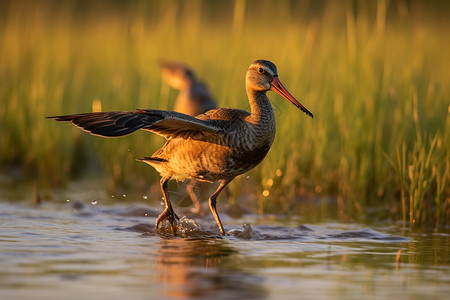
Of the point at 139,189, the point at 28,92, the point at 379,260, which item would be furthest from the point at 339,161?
the point at 28,92

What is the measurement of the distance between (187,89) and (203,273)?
6.26 metres

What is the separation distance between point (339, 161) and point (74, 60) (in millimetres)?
6540

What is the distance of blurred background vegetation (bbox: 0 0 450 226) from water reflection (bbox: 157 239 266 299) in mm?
2294

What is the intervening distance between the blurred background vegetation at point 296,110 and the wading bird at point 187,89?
0.22 m

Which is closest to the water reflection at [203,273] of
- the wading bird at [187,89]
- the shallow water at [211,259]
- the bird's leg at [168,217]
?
the shallow water at [211,259]

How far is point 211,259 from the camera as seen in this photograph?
5844mm

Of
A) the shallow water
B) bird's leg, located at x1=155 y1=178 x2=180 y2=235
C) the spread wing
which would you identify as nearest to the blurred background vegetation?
the shallow water

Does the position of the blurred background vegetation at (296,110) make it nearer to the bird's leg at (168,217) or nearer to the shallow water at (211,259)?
the shallow water at (211,259)

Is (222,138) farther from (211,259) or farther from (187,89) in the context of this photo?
(187,89)

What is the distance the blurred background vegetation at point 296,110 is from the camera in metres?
8.54

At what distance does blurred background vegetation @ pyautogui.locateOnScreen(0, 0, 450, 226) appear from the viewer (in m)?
8.54

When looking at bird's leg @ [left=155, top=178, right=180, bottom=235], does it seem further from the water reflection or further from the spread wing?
the spread wing

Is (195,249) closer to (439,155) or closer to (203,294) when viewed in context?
(203,294)

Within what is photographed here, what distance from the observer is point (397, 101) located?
8984 mm
